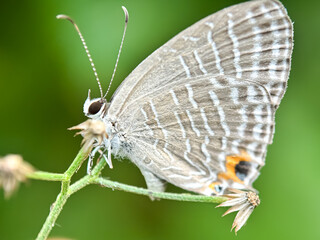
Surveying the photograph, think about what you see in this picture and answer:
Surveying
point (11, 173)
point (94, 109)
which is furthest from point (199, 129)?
point (11, 173)

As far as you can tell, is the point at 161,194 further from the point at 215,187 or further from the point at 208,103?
the point at 208,103

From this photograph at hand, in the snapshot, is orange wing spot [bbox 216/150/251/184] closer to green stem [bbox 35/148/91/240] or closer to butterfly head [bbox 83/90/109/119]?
butterfly head [bbox 83/90/109/119]

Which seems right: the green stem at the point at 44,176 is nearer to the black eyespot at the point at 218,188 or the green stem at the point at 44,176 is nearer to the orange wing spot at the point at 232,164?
the black eyespot at the point at 218,188

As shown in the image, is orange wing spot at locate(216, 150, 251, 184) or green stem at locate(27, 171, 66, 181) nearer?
green stem at locate(27, 171, 66, 181)

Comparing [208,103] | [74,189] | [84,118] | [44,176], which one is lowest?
[84,118]

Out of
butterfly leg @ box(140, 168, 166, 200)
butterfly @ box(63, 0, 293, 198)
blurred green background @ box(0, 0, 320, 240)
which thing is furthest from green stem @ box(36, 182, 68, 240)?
blurred green background @ box(0, 0, 320, 240)

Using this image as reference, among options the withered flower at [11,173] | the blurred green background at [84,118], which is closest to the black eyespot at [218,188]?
the blurred green background at [84,118]
